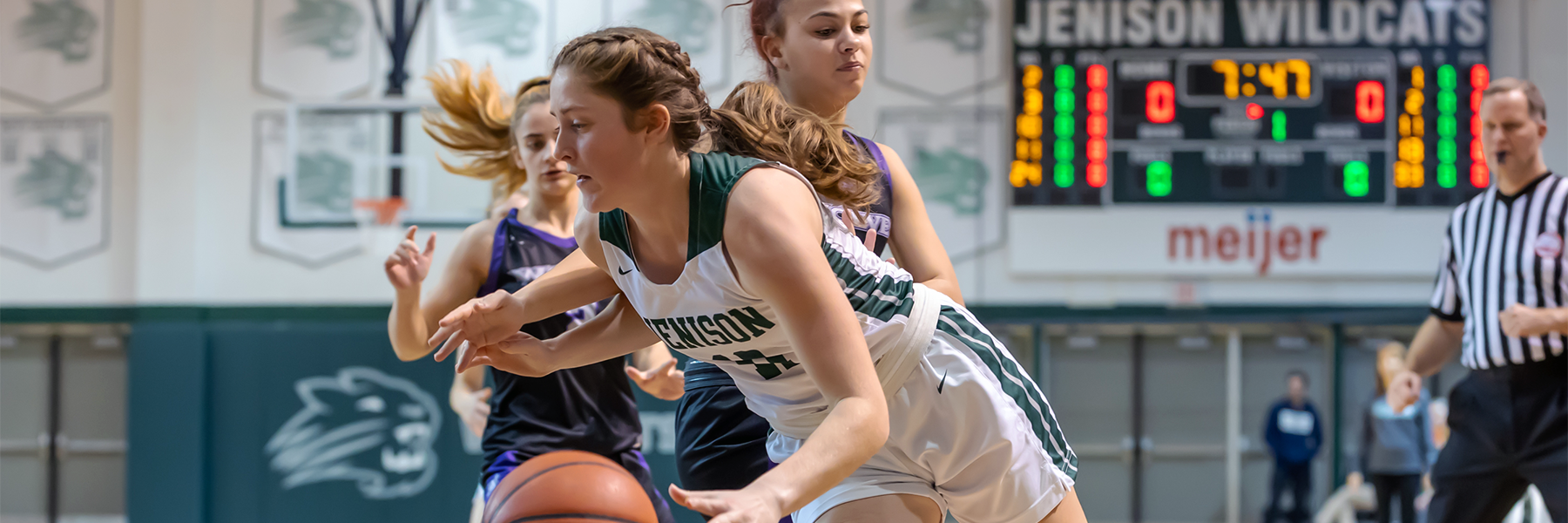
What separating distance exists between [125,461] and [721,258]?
677 cm

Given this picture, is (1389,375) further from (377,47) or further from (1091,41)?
(377,47)

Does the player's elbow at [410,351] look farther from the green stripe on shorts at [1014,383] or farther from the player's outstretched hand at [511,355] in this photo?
the green stripe on shorts at [1014,383]

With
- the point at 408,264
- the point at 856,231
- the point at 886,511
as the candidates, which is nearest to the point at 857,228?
the point at 856,231

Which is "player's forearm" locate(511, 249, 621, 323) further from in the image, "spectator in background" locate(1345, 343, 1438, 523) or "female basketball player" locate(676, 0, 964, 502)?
"spectator in background" locate(1345, 343, 1438, 523)

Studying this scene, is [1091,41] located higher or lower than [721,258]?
higher

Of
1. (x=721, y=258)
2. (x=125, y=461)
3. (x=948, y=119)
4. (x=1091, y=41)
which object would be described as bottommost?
(x=125, y=461)

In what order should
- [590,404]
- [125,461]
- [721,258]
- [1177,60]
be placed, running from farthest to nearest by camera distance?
[125,461] → [1177,60] → [590,404] → [721,258]

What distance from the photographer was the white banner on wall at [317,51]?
670 centimetres

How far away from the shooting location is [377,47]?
22.1 feet

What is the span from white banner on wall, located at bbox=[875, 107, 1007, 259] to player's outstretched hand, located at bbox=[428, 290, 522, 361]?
16.5 feet

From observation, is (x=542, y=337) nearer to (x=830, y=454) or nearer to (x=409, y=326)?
(x=409, y=326)

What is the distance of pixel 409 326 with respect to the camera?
2.38m

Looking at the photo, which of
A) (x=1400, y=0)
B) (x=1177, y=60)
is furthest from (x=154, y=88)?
(x=1400, y=0)

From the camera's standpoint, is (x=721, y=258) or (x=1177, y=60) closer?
(x=721, y=258)
